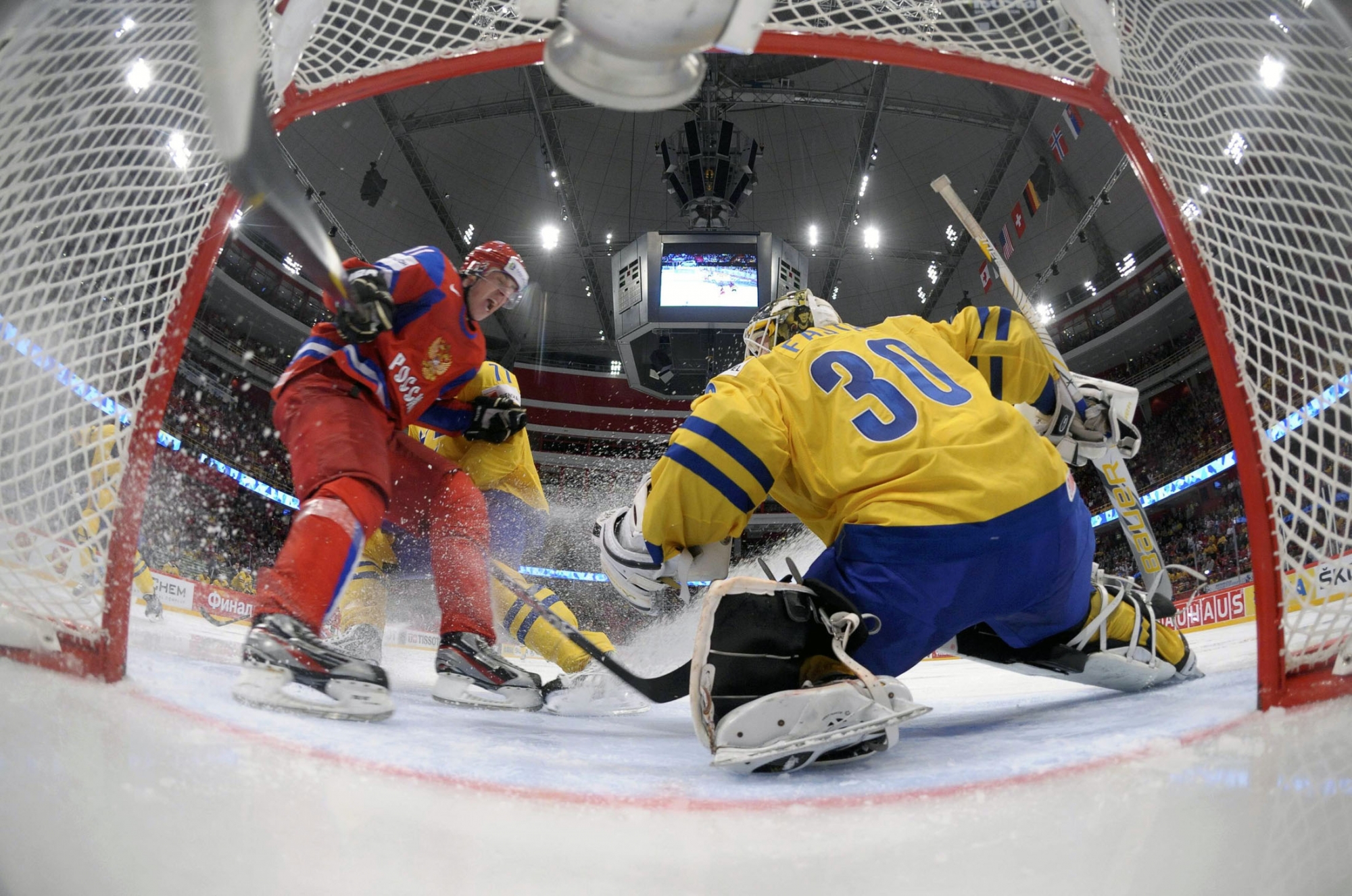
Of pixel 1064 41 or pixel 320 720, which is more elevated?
pixel 1064 41

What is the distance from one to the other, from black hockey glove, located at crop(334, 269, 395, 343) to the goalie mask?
470 millimetres

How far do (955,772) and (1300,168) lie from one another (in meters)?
0.65

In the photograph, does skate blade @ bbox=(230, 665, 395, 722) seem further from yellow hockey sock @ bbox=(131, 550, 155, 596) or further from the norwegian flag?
the norwegian flag

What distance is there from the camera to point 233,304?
880mm

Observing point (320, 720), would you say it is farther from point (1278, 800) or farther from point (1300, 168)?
point (1300, 168)

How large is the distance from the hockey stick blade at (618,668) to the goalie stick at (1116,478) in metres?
0.76

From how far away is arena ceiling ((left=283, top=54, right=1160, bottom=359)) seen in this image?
969 millimetres

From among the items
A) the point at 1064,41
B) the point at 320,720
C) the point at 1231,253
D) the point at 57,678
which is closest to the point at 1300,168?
the point at 1231,253

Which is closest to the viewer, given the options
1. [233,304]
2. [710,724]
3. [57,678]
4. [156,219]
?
[57,678]

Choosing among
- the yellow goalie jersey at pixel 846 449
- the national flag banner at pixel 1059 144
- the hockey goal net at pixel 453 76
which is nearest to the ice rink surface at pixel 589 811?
the hockey goal net at pixel 453 76

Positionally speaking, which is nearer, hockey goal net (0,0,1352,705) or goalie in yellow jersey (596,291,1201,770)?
hockey goal net (0,0,1352,705)

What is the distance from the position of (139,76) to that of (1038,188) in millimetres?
1075

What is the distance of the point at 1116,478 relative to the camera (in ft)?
4.97

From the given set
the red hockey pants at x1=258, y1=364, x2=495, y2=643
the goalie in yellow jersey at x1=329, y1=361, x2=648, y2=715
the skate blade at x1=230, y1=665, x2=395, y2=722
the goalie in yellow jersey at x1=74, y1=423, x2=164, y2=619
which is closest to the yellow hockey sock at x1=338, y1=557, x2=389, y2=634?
the goalie in yellow jersey at x1=329, y1=361, x2=648, y2=715
